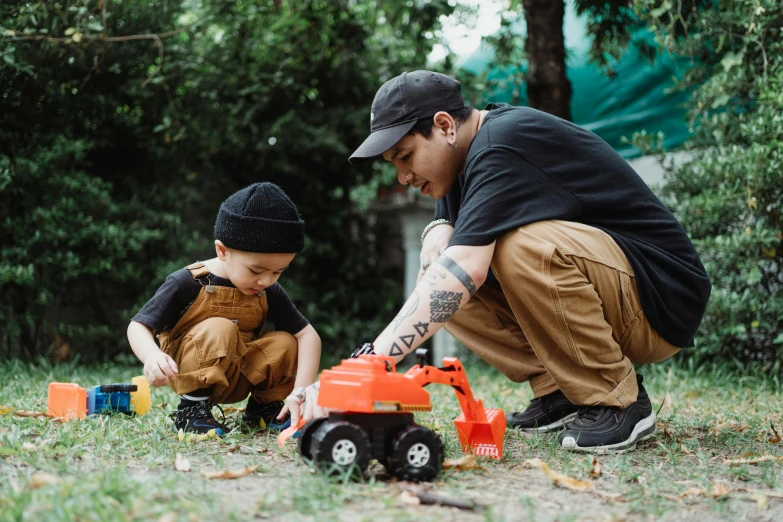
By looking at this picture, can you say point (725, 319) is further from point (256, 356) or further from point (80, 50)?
point (80, 50)

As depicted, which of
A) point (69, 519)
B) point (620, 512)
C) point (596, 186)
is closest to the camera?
point (69, 519)

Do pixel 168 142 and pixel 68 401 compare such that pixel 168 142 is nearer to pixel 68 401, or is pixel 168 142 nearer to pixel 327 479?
pixel 68 401

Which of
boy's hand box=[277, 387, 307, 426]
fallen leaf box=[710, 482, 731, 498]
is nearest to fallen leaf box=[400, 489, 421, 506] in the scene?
boy's hand box=[277, 387, 307, 426]

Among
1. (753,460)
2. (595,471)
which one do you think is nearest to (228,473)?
(595,471)

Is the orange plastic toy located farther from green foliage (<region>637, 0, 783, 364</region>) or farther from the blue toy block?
green foliage (<region>637, 0, 783, 364</region>)

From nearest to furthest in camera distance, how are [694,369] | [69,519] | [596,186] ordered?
[69,519]
[596,186]
[694,369]

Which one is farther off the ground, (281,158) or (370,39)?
(370,39)

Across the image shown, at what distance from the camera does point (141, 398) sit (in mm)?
3154

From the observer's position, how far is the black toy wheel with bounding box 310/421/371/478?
1.93 meters

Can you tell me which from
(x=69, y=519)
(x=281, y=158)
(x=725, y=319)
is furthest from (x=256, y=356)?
(x=281, y=158)

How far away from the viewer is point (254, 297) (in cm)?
284

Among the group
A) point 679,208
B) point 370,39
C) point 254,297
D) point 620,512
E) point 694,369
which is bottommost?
point 694,369

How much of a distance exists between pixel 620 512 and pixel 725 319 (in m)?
3.20

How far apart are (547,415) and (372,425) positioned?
3.82ft
